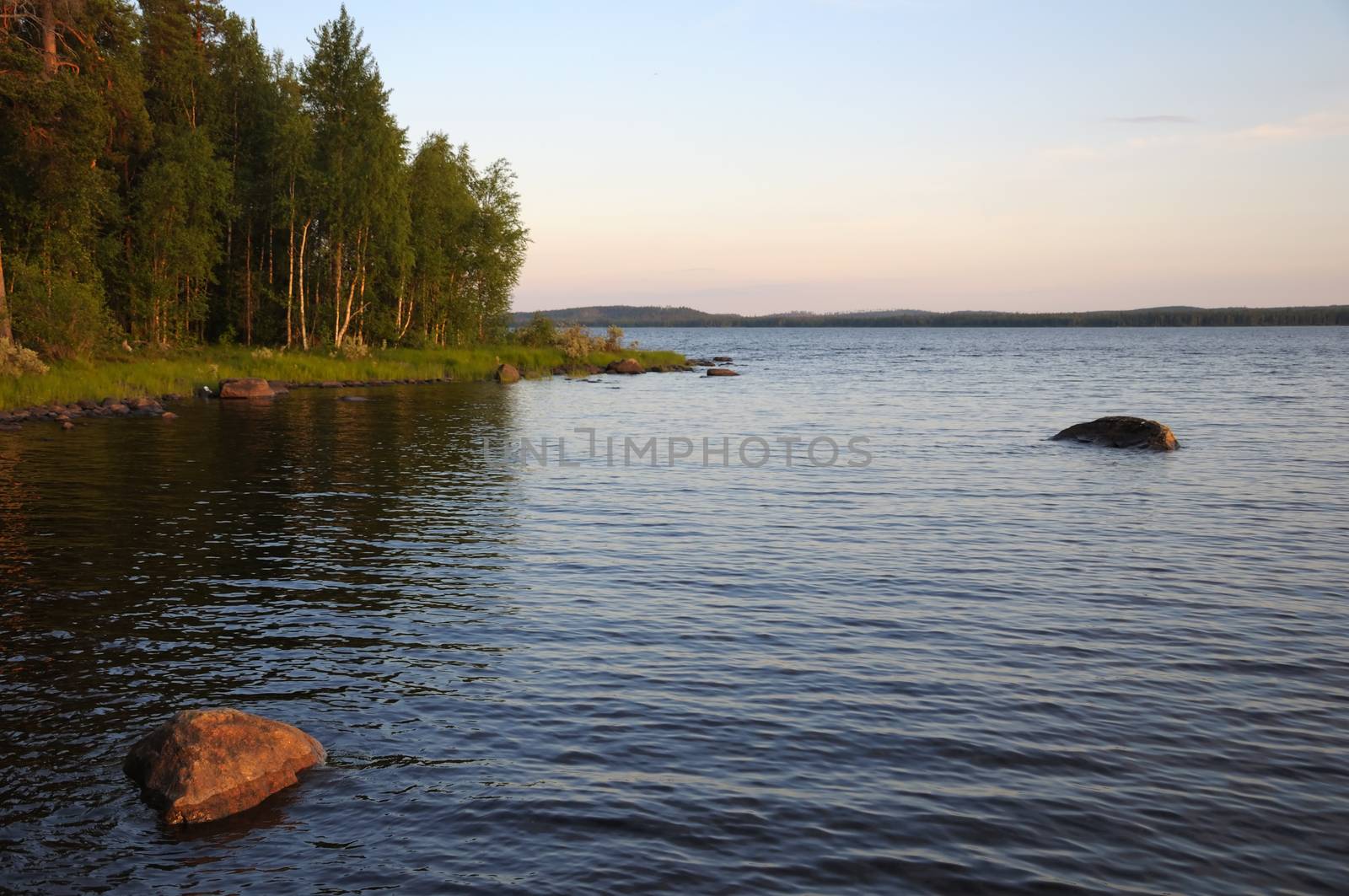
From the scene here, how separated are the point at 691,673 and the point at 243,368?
46936 mm

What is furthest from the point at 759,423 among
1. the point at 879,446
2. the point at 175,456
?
the point at 175,456

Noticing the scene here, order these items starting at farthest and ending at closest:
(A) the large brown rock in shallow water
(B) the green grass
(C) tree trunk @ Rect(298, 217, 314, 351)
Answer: (C) tree trunk @ Rect(298, 217, 314, 351), (B) the green grass, (A) the large brown rock in shallow water

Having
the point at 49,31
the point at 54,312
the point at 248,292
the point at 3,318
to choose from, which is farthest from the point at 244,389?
the point at 248,292

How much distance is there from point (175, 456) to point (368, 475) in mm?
6204

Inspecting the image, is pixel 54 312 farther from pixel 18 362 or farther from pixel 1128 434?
pixel 1128 434

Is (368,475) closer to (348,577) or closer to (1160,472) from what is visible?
(348,577)

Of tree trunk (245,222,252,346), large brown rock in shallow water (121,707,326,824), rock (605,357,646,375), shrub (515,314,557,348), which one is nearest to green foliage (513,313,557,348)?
shrub (515,314,557,348)

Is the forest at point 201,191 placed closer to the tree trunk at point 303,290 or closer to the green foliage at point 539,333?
the tree trunk at point 303,290

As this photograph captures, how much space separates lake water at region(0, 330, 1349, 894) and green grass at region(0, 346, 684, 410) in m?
13.6

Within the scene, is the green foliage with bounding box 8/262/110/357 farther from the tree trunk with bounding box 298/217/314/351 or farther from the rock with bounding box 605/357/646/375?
the rock with bounding box 605/357/646/375

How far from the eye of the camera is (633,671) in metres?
11.3

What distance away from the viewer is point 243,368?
51781 millimetres

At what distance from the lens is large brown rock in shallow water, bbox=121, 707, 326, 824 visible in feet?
26.2

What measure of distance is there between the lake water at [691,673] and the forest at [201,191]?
58.6 feet
